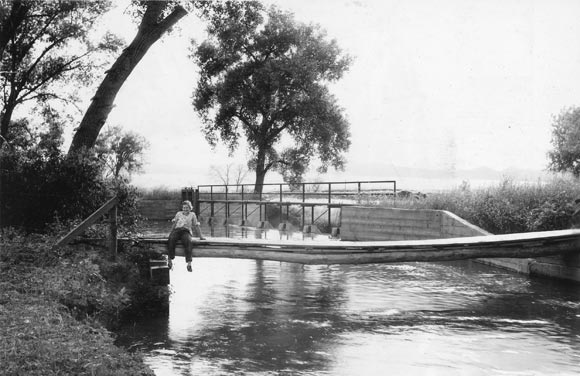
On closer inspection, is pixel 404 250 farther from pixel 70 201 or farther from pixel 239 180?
pixel 239 180

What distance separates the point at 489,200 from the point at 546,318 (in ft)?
28.4

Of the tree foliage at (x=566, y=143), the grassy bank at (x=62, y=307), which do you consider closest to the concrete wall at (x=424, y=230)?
the grassy bank at (x=62, y=307)

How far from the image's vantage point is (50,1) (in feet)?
70.8

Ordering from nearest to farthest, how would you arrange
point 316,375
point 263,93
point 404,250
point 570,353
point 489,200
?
point 316,375 → point 570,353 → point 404,250 → point 489,200 → point 263,93

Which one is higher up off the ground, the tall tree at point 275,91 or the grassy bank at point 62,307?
the tall tree at point 275,91

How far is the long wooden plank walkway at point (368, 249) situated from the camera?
456 inches

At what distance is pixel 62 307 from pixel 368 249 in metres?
5.77

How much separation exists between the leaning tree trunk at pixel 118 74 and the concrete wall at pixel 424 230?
980 centimetres

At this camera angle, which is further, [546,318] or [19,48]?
[19,48]

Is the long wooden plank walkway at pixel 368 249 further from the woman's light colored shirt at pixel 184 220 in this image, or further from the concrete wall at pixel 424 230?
the concrete wall at pixel 424 230

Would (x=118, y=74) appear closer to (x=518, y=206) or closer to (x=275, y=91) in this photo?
(x=518, y=206)

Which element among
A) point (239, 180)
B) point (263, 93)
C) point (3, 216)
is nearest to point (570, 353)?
point (3, 216)

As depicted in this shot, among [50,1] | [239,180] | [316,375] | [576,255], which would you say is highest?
[50,1]

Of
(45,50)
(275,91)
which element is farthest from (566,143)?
(45,50)
